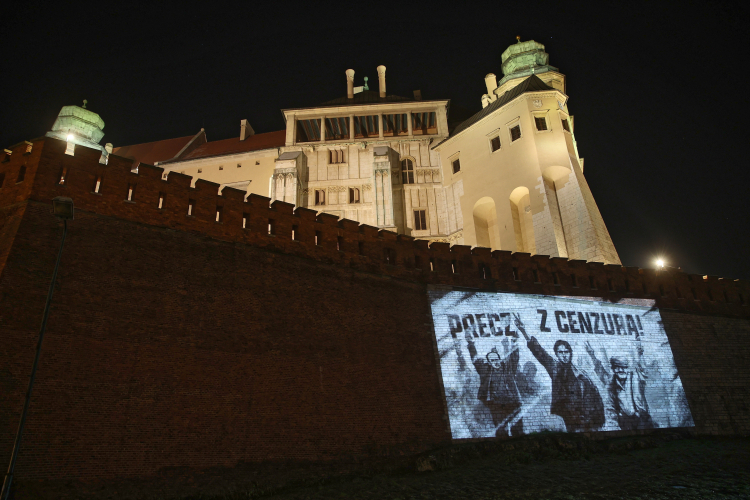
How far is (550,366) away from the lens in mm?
17109

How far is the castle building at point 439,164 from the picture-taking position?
28.7 meters

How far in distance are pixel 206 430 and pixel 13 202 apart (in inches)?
265

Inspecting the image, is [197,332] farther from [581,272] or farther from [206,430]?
[581,272]

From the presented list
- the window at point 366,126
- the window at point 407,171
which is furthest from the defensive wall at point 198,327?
the window at point 366,126

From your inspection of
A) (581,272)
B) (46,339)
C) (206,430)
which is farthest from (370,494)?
(581,272)

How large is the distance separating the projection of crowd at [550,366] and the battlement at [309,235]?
95 centimetres

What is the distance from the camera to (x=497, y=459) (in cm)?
1414

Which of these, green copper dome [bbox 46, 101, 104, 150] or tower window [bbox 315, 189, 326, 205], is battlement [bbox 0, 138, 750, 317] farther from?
green copper dome [bbox 46, 101, 104, 150]

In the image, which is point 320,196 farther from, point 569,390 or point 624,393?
point 624,393

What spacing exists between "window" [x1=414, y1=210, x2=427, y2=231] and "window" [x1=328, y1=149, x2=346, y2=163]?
245 inches

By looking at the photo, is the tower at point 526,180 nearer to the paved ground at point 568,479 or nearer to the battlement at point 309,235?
the battlement at point 309,235

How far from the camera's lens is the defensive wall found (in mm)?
10664

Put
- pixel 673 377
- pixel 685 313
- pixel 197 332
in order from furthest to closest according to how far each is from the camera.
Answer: pixel 685 313
pixel 673 377
pixel 197 332

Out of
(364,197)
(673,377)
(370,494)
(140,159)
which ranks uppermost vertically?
(140,159)
